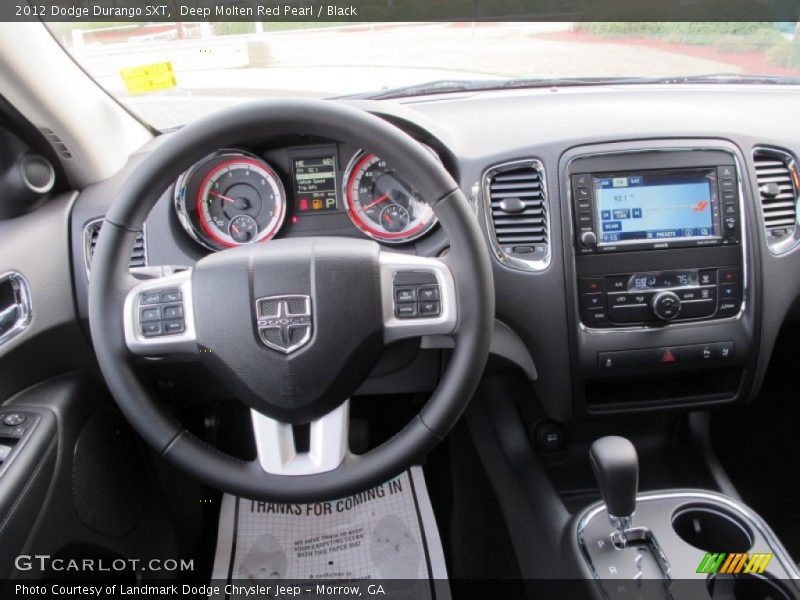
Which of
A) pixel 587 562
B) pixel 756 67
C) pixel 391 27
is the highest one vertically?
pixel 391 27

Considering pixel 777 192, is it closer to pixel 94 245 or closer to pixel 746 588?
pixel 746 588

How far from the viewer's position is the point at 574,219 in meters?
1.41

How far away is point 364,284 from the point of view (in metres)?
1.03

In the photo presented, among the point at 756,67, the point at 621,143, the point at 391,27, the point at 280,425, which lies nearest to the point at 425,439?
the point at 280,425

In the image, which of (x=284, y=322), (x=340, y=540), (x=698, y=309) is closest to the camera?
(x=284, y=322)

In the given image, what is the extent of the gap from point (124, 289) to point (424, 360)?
2.27 ft

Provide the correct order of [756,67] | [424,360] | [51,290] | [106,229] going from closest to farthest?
[106,229]
[51,290]
[424,360]
[756,67]

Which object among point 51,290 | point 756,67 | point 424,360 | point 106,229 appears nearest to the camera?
point 106,229

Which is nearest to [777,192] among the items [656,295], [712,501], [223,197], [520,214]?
[656,295]

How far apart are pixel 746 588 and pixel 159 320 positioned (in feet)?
4.21

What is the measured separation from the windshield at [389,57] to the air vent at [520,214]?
400 mm

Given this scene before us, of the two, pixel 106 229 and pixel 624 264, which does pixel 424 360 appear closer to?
pixel 624 264

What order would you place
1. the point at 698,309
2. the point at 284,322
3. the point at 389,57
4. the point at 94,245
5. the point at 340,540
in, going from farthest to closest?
the point at 340,540
the point at 389,57
the point at 698,309
the point at 94,245
the point at 284,322

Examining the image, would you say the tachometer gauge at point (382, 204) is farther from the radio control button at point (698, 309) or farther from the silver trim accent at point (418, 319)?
the radio control button at point (698, 309)
